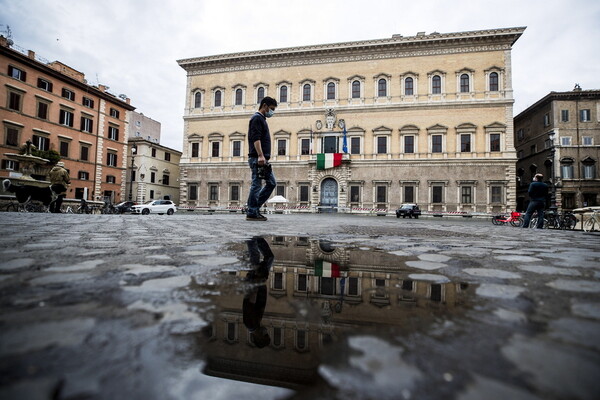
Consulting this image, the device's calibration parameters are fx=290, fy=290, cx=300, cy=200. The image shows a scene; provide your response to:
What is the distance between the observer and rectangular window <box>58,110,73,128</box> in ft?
82.9

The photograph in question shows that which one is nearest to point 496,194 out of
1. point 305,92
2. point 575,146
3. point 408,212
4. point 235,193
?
point 408,212

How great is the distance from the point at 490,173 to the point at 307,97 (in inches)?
626

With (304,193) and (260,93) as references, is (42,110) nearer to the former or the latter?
(260,93)

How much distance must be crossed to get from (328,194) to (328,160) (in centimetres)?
289

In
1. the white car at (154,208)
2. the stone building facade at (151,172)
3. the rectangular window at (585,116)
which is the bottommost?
the white car at (154,208)

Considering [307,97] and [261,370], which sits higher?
[307,97]

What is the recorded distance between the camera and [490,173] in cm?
2177

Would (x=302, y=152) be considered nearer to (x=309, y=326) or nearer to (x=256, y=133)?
(x=256, y=133)

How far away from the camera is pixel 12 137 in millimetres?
21922

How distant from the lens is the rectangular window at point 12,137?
70.9 feet

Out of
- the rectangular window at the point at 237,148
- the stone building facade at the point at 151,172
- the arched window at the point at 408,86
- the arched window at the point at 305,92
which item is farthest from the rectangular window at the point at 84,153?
the arched window at the point at 408,86

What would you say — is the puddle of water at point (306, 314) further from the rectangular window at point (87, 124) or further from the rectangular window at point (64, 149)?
the rectangular window at point (87, 124)

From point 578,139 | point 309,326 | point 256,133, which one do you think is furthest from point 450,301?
point 578,139

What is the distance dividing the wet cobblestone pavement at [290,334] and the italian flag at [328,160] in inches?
903
